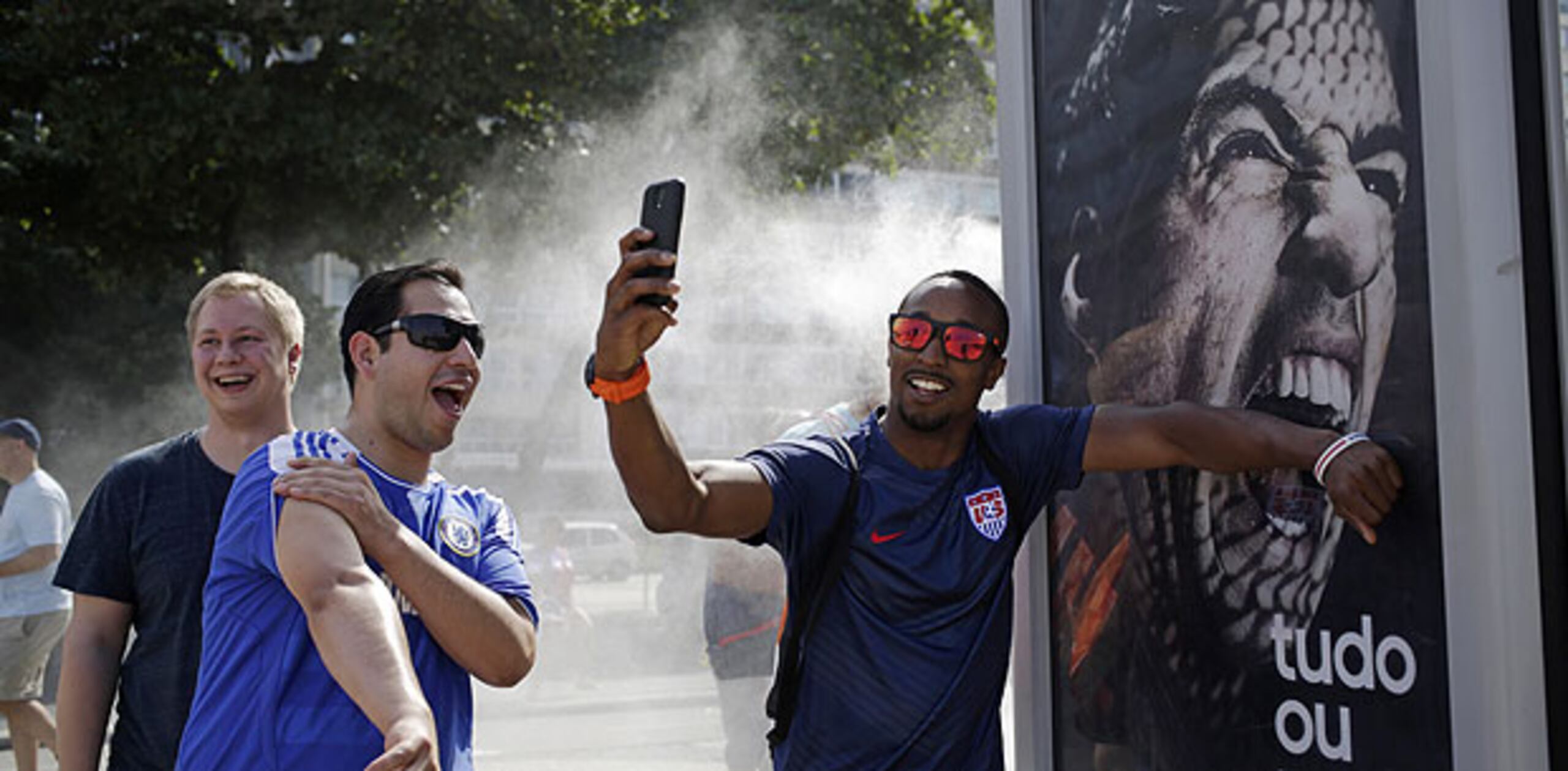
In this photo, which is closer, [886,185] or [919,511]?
[919,511]

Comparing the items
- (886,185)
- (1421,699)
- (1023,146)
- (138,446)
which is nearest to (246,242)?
(138,446)

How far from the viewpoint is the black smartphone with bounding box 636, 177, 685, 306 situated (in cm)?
208

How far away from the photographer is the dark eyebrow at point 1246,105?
1.99 meters

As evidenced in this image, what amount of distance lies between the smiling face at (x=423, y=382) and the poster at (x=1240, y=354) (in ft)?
3.64

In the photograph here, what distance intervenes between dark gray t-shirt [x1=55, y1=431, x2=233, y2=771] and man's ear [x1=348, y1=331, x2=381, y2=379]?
77 centimetres

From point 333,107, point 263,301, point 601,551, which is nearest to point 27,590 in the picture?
point 263,301

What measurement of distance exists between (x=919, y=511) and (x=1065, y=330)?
1.50 ft

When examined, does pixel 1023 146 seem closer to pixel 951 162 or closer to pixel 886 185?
pixel 951 162

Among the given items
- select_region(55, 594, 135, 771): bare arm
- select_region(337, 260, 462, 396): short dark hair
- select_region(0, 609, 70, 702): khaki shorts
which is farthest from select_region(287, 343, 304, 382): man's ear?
select_region(0, 609, 70, 702): khaki shorts

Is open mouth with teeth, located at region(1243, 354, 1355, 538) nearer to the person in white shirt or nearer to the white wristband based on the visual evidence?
the white wristband

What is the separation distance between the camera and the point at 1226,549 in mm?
2123

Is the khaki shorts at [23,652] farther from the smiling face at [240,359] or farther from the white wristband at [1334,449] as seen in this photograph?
the white wristband at [1334,449]

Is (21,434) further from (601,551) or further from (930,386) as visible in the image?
(601,551)

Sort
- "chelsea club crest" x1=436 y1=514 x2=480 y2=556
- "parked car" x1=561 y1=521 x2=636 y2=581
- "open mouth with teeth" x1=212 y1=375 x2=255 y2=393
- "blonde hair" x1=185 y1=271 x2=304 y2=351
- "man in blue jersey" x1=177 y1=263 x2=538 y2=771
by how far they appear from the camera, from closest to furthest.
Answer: "man in blue jersey" x1=177 y1=263 x2=538 y2=771 → "chelsea club crest" x1=436 y1=514 x2=480 y2=556 → "open mouth with teeth" x1=212 y1=375 x2=255 y2=393 → "blonde hair" x1=185 y1=271 x2=304 y2=351 → "parked car" x1=561 y1=521 x2=636 y2=581
